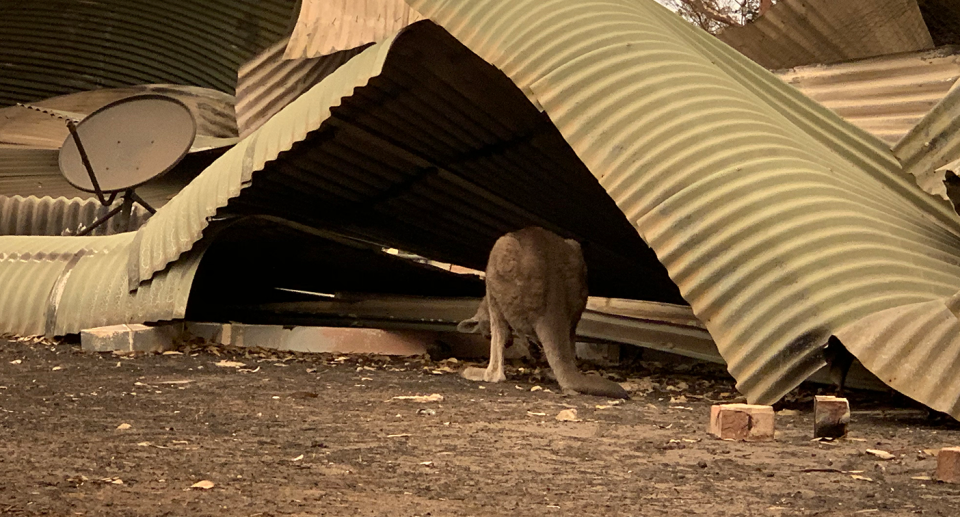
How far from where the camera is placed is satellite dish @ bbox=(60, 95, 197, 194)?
26.3 ft

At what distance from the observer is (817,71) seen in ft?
24.1

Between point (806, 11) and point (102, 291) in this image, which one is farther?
point (806, 11)

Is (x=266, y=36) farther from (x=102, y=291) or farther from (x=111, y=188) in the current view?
(x=102, y=291)

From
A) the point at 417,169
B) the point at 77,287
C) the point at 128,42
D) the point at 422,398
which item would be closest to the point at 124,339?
the point at 77,287

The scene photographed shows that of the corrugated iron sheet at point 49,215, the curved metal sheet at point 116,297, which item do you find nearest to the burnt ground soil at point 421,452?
the curved metal sheet at point 116,297

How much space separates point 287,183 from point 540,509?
4.11 meters

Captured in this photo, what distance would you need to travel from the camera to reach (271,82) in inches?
392

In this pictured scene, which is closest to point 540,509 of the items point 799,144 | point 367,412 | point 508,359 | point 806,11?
point 367,412

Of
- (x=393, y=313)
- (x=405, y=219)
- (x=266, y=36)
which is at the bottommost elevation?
(x=393, y=313)

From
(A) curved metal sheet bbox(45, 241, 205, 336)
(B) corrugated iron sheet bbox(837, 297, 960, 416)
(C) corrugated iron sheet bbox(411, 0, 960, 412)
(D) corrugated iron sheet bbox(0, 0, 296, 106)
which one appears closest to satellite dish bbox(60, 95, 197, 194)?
(A) curved metal sheet bbox(45, 241, 205, 336)

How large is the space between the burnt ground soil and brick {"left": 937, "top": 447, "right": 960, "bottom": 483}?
47mm

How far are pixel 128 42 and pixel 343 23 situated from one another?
7.23 meters

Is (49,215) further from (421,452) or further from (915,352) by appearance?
(915,352)

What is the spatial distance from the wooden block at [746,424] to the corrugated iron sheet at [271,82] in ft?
22.0
